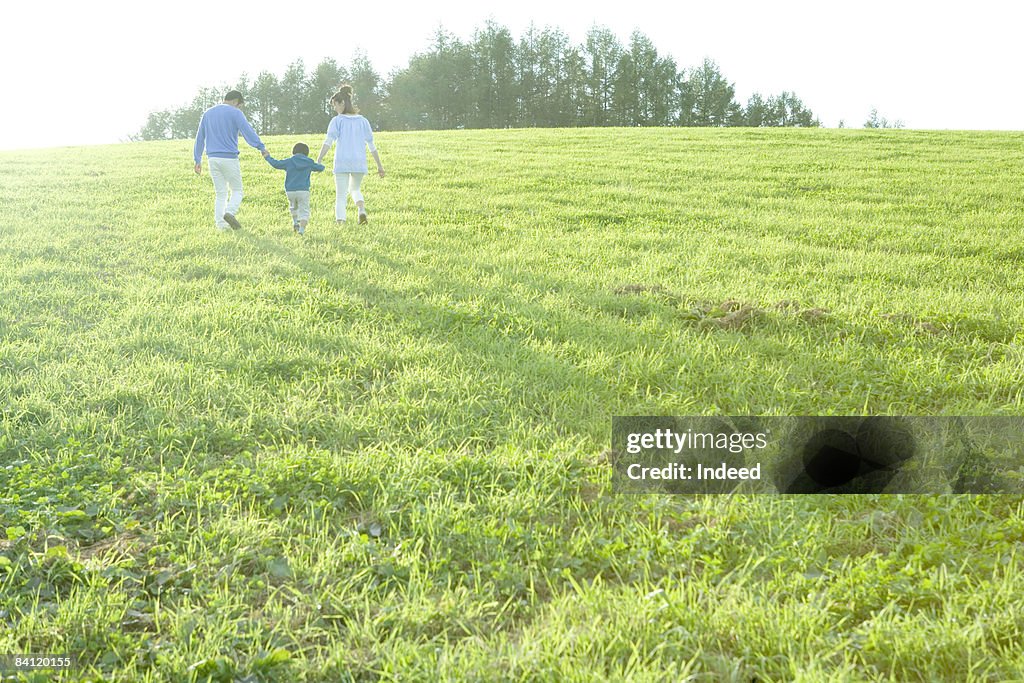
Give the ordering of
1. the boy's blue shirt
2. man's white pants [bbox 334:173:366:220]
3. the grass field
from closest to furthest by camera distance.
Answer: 1. the grass field
2. the boy's blue shirt
3. man's white pants [bbox 334:173:366:220]

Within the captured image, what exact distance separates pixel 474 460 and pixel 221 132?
9333mm

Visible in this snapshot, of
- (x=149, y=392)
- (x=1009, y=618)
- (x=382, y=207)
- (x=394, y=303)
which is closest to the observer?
(x=1009, y=618)

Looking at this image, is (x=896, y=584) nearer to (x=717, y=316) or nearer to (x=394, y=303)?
(x=717, y=316)

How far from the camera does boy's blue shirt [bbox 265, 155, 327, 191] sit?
445 inches

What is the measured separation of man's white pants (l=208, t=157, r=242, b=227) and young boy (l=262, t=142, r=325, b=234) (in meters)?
0.62

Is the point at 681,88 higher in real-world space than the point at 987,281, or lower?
higher

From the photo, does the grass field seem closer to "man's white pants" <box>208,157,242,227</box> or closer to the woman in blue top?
"man's white pants" <box>208,157,242,227</box>

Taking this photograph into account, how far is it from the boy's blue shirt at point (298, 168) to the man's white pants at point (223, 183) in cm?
78

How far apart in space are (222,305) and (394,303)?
1.66m

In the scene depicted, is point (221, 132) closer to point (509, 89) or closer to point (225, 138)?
point (225, 138)

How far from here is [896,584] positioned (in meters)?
3.09

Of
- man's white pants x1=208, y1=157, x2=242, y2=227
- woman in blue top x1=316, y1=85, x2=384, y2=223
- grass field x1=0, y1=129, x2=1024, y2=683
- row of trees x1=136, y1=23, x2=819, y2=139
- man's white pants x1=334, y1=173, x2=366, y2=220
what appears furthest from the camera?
row of trees x1=136, y1=23, x2=819, y2=139

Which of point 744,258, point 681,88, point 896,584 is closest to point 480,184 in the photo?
point 744,258

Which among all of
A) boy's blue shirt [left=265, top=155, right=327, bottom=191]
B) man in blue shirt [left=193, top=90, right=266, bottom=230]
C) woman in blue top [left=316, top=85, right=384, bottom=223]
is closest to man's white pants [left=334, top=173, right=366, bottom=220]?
woman in blue top [left=316, top=85, right=384, bottom=223]
